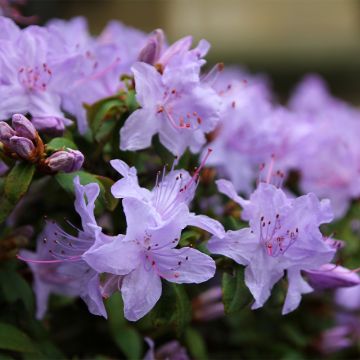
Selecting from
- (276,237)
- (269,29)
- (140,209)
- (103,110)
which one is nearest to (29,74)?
(103,110)

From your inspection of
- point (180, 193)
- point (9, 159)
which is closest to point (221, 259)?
point (180, 193)

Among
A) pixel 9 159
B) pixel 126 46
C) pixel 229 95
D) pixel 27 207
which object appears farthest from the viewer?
pixel 229 95

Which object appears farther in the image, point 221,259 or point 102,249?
point 221,259

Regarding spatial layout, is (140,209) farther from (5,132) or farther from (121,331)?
(121,331)

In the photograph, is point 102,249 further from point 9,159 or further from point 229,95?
point 229,95

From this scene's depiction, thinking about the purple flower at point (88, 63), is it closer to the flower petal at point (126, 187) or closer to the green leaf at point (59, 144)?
the green leaf at point (59, 144)

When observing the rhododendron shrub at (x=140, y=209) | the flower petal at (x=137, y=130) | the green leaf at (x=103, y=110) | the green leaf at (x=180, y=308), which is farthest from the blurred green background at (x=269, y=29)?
the green leaf at (x=180, y=308)
